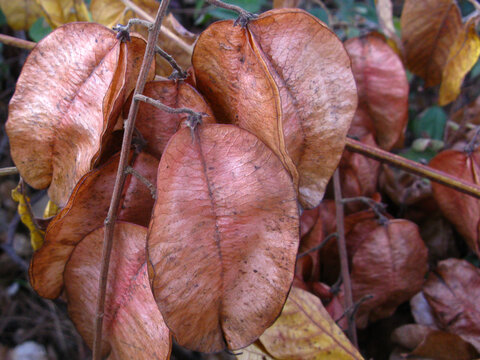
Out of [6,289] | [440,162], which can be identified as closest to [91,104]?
[440,162]

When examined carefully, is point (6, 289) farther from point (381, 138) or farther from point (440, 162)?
point (440, 162)

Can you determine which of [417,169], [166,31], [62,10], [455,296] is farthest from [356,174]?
[62,10]

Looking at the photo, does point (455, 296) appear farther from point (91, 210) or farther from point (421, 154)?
point (91, 210)

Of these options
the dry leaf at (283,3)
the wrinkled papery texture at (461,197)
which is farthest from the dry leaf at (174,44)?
the wrinkled papery texture at (461,197)

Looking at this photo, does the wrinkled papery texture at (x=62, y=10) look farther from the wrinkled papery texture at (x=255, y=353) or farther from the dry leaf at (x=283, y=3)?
the wrinkled papery texture at (x=255, y=353)

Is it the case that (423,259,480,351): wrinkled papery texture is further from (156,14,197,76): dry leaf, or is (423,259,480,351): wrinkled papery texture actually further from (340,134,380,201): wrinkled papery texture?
(156,14,197,76): dry leaf

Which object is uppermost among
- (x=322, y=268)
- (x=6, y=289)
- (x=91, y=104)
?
(x=91, y=104)

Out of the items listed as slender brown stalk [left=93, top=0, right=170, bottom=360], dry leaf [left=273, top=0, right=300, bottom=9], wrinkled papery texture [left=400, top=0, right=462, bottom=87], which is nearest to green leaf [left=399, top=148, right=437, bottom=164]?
wrinkled papery texture [left=400, top=0, right=462, bottom=87]
